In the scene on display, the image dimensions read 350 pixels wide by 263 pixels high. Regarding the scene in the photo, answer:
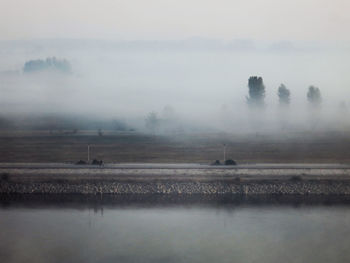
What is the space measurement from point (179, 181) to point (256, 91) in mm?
52239

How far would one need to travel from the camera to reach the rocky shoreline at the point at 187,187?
41.8 meters

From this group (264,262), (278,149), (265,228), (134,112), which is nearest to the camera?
(264,262)

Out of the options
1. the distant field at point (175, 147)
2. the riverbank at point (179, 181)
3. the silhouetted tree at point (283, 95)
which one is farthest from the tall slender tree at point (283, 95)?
the riverbank at point (179, 181)

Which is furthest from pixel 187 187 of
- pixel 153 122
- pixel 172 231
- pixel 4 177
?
pixel 153 122

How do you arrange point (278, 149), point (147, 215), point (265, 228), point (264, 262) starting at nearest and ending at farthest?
point (264, 262) → point (265, 228) → point (147, 215) → point (278, 149)

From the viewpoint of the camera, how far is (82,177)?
43.3 meters

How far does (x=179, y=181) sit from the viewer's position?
139 ft

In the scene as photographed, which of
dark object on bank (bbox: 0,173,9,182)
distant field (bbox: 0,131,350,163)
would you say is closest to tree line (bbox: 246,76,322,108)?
distant field (bbox: 0,131,350,163)

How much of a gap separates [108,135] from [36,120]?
24.4 m

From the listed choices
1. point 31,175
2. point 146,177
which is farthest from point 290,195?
point 31,175

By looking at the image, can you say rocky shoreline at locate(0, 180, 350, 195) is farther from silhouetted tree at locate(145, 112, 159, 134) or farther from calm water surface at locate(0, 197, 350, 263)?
silhouetted tree at locate(145, 112, 159, 134)

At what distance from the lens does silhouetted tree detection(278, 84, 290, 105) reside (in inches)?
3629

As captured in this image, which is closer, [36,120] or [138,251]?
[138,251]

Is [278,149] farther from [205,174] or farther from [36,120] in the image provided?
[36,120]
